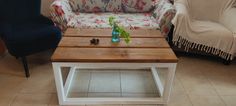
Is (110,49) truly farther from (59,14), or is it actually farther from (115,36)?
(59,14)

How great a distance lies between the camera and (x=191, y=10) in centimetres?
285

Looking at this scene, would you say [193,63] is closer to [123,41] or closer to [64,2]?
[123,41]

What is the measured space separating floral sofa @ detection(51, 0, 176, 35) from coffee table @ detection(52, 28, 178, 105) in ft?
1.27

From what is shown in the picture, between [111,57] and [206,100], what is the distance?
3.27 feet

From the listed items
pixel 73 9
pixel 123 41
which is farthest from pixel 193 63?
pixel 73 9

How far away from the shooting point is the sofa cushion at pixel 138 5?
289 cm

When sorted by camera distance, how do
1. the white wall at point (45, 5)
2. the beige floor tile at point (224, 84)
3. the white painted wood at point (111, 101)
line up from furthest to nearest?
the white wall at point (45, 5) < the beige floor tile at point (224, 84) < the white painted wood at point (111, 101)

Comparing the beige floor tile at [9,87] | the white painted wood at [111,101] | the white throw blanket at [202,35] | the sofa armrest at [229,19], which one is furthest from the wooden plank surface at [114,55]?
the sofa armrest at [229,19]

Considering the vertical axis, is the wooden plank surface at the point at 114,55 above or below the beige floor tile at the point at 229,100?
above

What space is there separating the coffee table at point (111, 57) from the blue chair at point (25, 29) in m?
0.28

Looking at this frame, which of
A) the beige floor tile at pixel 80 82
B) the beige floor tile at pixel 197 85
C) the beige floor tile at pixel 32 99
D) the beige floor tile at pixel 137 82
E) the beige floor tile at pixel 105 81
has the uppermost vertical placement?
the beige floor tile at pixel 32 99

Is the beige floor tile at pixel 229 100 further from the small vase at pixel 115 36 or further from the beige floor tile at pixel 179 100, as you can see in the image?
the small vase at pixel 115 36

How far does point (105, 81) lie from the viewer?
7.37 feet

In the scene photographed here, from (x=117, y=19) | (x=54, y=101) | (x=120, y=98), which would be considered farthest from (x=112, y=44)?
(x=117, y=19)
